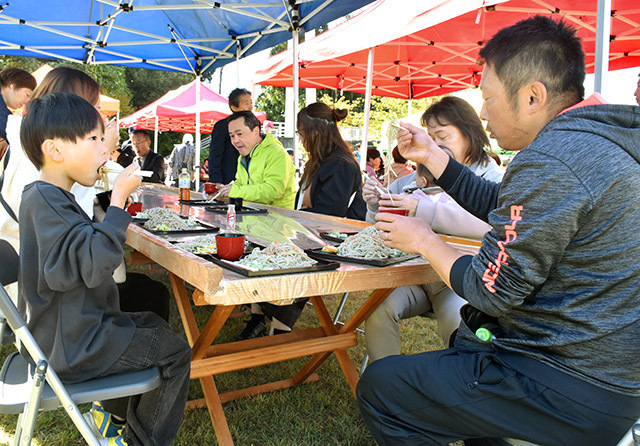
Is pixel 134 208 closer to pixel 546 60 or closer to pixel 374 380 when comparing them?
pixel 374 380

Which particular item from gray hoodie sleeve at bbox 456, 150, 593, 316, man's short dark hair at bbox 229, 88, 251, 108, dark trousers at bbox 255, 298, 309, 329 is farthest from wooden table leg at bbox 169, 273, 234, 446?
man's short dark hair at bbox 229, 88, 251, 108

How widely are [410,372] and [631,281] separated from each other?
1.98 ft

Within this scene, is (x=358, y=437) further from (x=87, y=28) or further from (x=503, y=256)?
(x=87, y=28)

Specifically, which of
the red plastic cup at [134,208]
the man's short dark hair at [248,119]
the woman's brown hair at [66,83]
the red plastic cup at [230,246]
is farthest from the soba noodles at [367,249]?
the man's short dark hair at [248,119]

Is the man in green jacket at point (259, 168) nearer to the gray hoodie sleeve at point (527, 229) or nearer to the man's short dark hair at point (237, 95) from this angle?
the man's short dark hair at point (237, 95)

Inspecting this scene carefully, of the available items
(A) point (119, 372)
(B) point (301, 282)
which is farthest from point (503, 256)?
(A) point (119, 372)

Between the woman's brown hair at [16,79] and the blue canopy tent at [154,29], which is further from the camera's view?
the blue canopy tent at [154,29]

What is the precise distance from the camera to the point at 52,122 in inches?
66.1

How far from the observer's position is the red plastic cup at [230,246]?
1.68 metres

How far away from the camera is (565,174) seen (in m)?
1.12

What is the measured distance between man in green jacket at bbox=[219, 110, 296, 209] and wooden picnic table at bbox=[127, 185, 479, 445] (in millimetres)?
638

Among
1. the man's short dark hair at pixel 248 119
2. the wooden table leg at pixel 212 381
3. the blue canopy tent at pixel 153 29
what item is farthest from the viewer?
the blue canopy tent at pixel 153 29

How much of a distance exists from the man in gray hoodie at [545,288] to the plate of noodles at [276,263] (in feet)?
1.24

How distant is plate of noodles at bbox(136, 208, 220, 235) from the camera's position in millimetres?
2295
